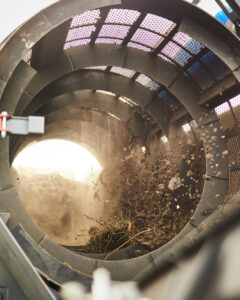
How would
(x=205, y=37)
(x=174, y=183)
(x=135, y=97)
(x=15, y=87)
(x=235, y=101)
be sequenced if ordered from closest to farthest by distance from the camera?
(x=15, y=87) → (x=205, y=37) → (x=235, y=101) → (x=174, y=183) → (x=135, y=97)

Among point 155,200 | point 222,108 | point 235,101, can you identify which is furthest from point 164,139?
point 235,101

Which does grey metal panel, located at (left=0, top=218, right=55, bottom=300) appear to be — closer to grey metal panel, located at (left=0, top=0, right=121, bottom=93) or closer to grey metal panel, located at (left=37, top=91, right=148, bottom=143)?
grey metal panel, located at (left=0, top=0, right=121, bottom=93)

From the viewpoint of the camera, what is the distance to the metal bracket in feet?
9.86

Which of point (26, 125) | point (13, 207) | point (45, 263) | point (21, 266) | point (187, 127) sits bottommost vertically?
point (21, 266)

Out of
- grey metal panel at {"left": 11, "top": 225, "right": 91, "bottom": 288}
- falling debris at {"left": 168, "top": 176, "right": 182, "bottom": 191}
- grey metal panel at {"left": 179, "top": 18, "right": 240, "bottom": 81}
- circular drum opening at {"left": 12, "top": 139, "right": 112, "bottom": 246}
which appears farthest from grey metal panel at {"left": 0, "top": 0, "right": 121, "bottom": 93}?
circular drum opening at {"left": 12, "top": 139, "right": 112, "bottom": 246}

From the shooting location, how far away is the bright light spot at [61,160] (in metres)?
10.2

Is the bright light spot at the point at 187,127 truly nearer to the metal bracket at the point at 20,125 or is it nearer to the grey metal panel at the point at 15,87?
the grey metal panel at the point at 15,87

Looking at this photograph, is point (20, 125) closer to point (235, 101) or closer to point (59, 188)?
point (235, 101)

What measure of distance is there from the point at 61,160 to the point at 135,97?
365cm

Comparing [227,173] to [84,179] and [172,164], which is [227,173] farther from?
[84,179]

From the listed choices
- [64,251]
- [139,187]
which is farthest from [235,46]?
[139,187]

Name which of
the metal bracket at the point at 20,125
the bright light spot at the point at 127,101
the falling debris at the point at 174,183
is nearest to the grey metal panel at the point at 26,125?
→ the metal bracket at the point at 20,125

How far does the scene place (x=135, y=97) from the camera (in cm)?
904

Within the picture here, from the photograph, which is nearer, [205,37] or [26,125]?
[26,125]
